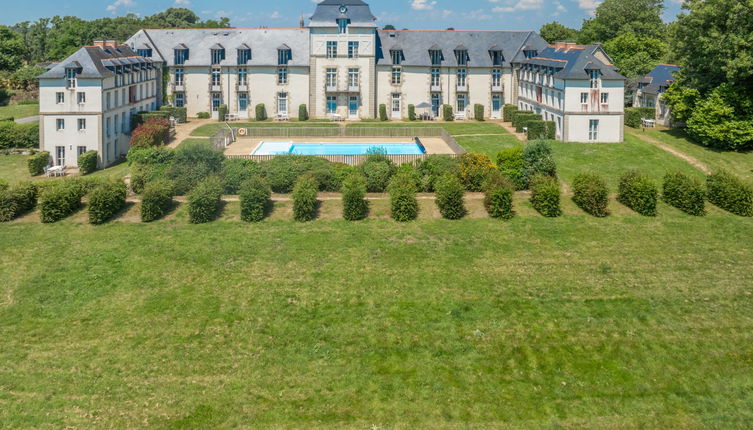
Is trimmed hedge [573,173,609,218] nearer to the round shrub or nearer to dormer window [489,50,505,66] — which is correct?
the round shrub

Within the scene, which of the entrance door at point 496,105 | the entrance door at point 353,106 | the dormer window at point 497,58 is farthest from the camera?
the entrance door at point 496,105

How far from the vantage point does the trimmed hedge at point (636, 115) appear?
5240cm

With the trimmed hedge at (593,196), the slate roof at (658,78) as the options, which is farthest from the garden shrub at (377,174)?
the slate roof at (658,78)

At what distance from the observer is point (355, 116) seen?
2389 inches

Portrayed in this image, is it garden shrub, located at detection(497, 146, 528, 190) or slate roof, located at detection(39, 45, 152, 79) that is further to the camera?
slate roof, located at detection(39, 45, 152, 79)

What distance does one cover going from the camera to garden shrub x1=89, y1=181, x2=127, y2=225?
3095 centimetres

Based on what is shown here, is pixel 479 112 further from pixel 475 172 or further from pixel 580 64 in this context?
pixel 475 172

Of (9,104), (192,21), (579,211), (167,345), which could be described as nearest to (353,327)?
(167,345)

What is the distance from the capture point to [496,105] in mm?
62000

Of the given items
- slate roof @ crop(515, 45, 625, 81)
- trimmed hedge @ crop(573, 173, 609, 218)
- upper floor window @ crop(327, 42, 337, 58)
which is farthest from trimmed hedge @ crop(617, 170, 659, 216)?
upper floor window @ crop(327, 42, 337, 58)

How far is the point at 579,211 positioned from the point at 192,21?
10436 cm

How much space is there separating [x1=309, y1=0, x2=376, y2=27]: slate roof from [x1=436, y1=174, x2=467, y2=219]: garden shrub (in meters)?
31.0

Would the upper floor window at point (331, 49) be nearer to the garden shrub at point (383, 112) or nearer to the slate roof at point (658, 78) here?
the garden shrub at point (383, 112)

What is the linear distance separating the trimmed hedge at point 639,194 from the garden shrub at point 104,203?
2716cm
